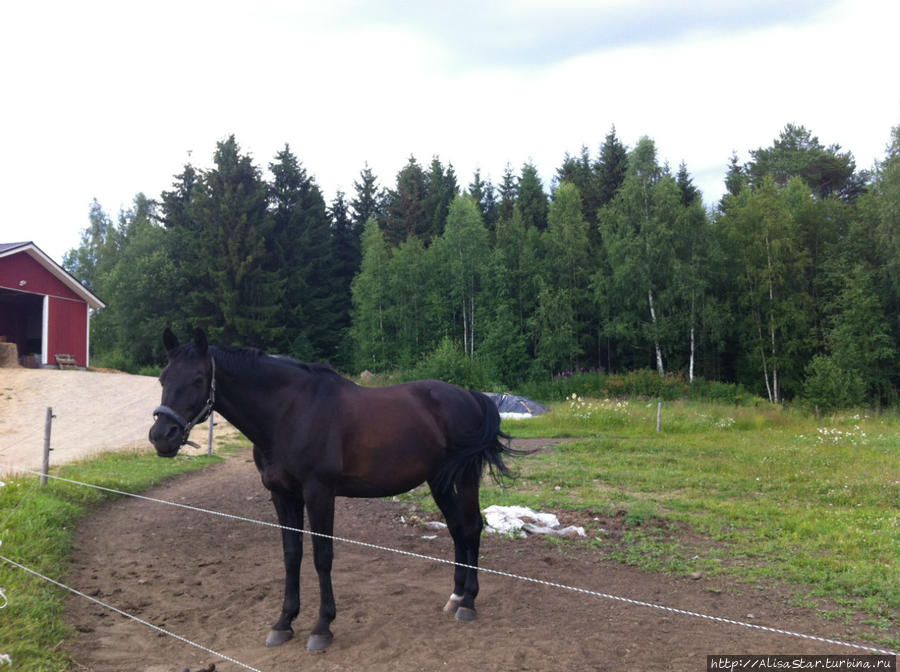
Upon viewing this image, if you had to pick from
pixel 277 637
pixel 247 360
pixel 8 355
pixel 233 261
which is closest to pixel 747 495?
pixel 277 637

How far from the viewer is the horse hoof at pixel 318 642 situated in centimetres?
430

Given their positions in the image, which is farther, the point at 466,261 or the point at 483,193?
the point at 483,193

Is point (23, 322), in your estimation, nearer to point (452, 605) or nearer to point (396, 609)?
point (396, 609)

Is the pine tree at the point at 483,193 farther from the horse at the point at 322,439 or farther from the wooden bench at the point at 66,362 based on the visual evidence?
the horse at the point at 322,439

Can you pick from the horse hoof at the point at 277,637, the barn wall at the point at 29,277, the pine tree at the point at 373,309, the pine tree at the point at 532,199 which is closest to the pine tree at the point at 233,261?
the pine tree at the point at 373,309

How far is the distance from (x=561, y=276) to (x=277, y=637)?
→ 115ft

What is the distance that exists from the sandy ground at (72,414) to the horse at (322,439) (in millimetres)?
7518

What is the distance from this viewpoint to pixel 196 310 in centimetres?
4159

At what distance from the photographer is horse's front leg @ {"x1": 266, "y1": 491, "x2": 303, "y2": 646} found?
4.46 metres

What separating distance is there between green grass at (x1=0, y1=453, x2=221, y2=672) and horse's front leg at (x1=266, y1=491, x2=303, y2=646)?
1.35 metres

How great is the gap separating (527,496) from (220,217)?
37.9m

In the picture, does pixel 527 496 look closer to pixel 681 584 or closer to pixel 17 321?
pixel 681 584

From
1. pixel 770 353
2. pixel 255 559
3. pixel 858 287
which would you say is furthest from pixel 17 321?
pixel 858 287

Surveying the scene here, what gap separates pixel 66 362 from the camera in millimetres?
26953
